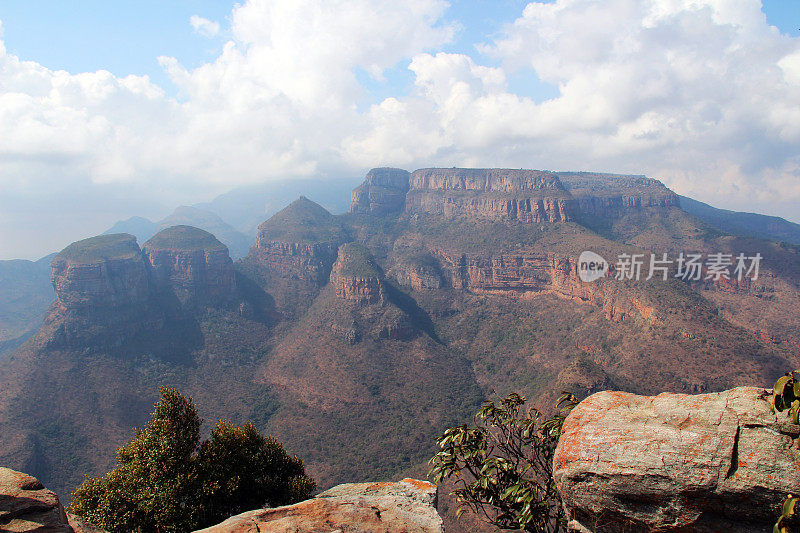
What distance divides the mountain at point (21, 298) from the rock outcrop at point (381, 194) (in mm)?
120570

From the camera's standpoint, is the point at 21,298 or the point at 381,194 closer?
the point at 21,298

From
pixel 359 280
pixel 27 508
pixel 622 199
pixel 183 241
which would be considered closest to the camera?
pixel 27 508

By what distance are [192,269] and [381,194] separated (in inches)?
3485

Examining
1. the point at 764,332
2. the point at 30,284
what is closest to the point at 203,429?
the point at 764,332

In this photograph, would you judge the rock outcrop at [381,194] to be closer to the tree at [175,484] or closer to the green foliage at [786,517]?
the tree at [175,484]

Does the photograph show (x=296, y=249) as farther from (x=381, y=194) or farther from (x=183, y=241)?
(x=381, y=194)

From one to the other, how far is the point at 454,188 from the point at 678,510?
5626 inches

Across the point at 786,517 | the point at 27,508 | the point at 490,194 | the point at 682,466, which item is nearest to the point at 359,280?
the point at 490,194

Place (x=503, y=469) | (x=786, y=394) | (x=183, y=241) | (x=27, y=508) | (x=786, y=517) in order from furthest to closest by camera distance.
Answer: (x=183, y=241)
(x=503, y=469)
(x=27, y=508)
(x=786, y=394)
(x=786, y=517)

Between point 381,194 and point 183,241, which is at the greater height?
point 381,194

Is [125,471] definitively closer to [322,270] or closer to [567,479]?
[567,479]

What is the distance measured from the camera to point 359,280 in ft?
307

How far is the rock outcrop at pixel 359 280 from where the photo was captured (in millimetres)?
93438

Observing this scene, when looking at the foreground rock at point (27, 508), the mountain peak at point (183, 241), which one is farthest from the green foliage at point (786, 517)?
the mountain peak at point (183, 241)
